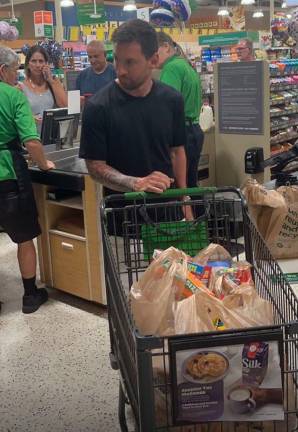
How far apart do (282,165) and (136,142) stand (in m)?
1.58

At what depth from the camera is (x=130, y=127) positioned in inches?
94.2

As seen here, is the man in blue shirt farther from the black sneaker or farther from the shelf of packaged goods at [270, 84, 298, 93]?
the black sneaker

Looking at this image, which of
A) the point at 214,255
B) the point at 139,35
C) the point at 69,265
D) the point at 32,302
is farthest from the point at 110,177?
the point at 32,302

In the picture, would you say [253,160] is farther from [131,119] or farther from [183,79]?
[131,119]

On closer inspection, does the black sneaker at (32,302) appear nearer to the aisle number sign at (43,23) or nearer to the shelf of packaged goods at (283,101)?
the shelf of packaged goods at (283,101)

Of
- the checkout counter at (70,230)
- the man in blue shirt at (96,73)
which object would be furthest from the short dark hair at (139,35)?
the man in blue shirt at (96,73)

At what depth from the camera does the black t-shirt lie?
2.37 m

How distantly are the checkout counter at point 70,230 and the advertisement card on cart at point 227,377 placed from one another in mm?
2077

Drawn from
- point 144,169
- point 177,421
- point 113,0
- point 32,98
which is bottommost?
point 177,421

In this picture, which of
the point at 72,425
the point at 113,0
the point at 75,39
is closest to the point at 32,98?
the point at 72,425

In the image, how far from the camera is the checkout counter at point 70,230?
3.26m

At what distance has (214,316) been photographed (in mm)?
1421

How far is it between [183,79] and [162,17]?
1294 millimetres

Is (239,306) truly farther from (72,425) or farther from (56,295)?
(56,295)
